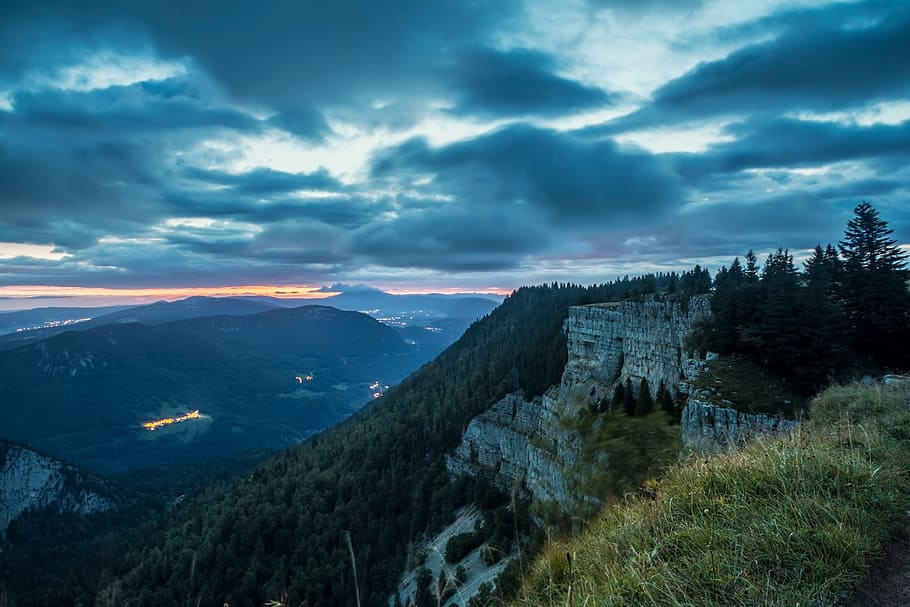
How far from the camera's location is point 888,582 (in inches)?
178

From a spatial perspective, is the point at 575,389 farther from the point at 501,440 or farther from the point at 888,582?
the point at 888,582

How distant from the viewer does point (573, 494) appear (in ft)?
31.5

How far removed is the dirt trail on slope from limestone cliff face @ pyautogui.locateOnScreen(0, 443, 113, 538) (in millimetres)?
224205

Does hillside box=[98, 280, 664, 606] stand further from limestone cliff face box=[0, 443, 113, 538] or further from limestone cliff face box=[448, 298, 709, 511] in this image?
limestone cliff face box=[0, 443, 113, 538]

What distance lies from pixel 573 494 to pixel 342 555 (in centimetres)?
7593

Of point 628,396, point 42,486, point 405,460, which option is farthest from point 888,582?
point 42,486

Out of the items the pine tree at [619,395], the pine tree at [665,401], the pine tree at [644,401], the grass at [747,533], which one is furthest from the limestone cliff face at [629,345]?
the grass at [747,533]

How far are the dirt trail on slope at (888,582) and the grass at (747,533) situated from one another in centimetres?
10

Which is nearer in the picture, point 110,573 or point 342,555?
point 342,555

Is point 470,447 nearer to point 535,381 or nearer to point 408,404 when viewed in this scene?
point 535,381

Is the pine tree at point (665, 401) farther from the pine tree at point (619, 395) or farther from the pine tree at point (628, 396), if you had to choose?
the pine tree at point (619, 395)

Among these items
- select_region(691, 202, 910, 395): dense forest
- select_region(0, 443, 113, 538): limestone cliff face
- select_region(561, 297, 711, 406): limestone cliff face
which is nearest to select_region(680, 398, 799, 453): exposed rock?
select_region(691, 202, 910, 395): dense forest

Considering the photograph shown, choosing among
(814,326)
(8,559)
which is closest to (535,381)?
(814,326)

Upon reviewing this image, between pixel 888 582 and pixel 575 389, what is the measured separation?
5190cm
